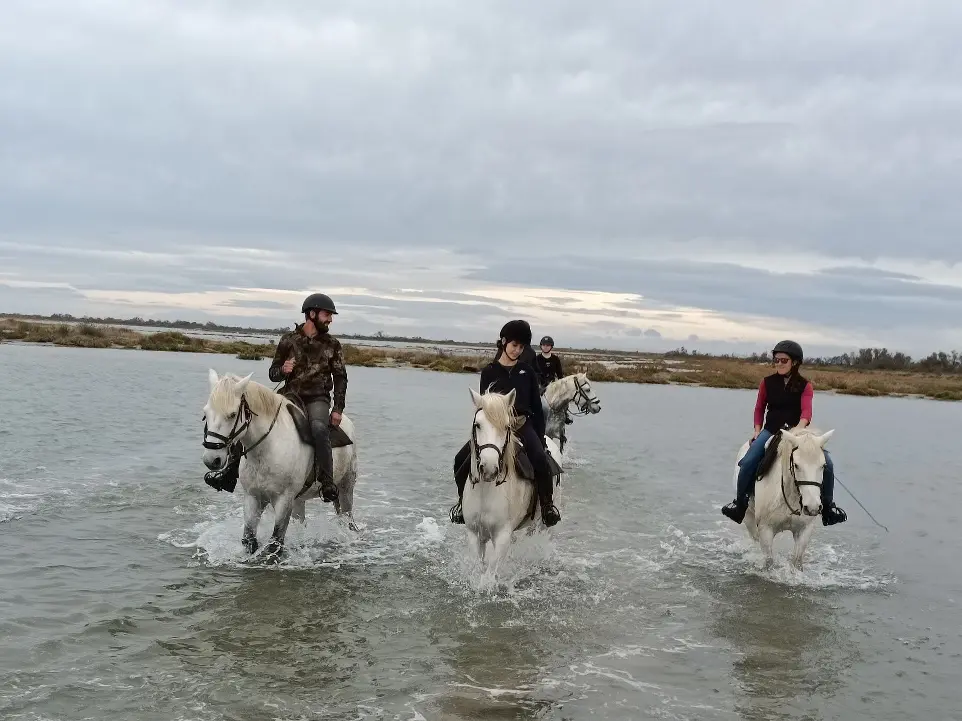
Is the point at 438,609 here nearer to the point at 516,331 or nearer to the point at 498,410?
the point at 498,410

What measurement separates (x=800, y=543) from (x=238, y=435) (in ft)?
19.3

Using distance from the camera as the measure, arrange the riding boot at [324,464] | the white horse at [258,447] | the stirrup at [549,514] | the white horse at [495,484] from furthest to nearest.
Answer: the riding boot at [324,464]
the stirrup at [549,514]
the white horse at [258,447]
the white horse at [495,484]

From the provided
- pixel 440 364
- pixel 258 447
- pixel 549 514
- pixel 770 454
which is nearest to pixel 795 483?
pixel 770 454

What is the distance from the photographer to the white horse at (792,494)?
24.0 feet

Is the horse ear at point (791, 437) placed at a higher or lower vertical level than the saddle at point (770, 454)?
higher

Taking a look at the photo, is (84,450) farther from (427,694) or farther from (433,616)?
(427,694)

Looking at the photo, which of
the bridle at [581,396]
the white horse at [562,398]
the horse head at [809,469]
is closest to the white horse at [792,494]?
the horse head at [809,469]

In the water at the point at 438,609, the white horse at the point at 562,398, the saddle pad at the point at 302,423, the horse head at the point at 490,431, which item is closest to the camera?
the water at the point at 438,609

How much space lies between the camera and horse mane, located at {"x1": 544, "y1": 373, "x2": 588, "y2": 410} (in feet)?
50.9

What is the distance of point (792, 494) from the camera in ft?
25.4

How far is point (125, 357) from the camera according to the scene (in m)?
43.6

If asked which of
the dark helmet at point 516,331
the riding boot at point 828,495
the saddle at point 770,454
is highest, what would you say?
the dark helmet at point 516,331

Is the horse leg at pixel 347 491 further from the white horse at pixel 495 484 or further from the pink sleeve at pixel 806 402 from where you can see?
the pink sleeve at pixel 806 402

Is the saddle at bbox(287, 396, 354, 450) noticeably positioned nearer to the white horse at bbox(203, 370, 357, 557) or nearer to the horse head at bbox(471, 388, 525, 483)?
the white horse at bbox(203, 370, 357, 557)
